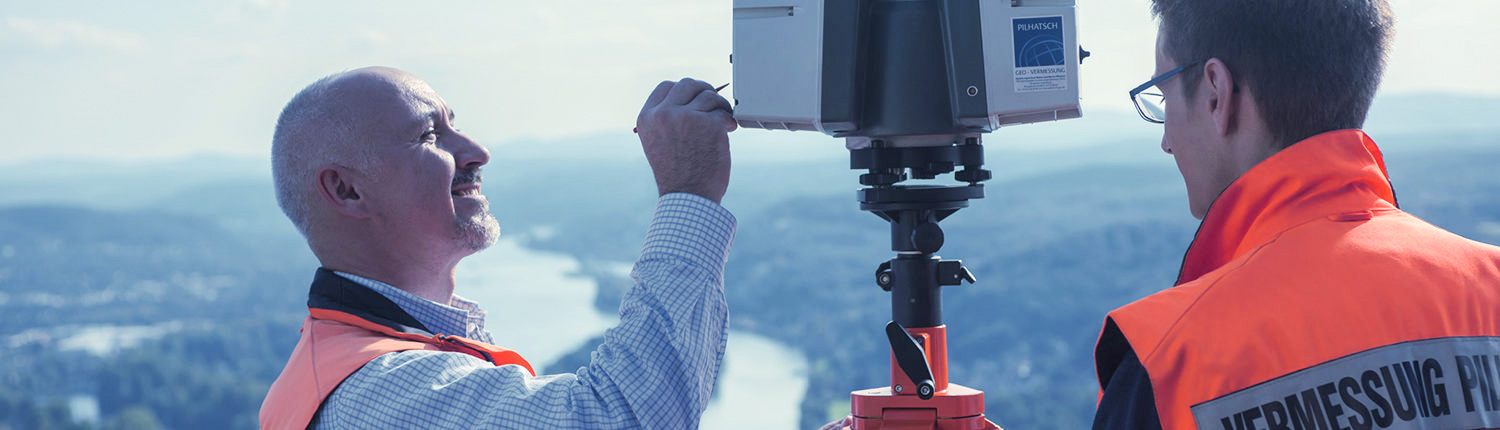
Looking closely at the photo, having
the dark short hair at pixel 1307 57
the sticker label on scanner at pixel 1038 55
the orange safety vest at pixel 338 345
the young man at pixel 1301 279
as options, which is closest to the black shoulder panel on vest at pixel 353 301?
the orange safety vest at pixel 338 345

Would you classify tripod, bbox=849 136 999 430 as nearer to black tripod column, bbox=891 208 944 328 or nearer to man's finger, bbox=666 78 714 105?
black tripod column, bbox=891 208 944 328

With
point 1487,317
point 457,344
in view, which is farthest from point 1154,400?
point 457,344

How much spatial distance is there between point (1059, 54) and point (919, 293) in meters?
0.50

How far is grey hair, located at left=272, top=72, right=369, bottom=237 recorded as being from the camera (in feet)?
7.04

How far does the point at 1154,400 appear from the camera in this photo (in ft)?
4.37

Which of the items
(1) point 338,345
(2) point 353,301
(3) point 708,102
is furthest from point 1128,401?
(2) point 353,301

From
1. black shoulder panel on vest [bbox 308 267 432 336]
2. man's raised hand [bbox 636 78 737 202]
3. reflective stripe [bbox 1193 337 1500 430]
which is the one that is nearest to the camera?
reflective stripe [bbox 1193 337 1500 430]

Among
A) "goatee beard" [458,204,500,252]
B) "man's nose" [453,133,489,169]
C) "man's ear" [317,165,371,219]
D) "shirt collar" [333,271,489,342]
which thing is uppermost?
"man's nose" [453,133,489,169]

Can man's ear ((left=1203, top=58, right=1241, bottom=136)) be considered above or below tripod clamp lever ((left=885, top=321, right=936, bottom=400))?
above

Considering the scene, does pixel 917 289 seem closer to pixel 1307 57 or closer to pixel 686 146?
pixel 686 146

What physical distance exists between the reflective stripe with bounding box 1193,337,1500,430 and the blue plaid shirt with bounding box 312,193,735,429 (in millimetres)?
755

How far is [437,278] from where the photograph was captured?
7.53ft

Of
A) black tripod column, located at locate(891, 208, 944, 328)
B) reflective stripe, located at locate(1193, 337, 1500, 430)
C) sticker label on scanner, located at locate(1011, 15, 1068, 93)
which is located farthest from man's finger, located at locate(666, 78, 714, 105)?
reflective stripe, located at locate(1193, 337, 1500, 430)

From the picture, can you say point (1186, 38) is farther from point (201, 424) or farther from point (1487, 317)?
point (201, 424)
